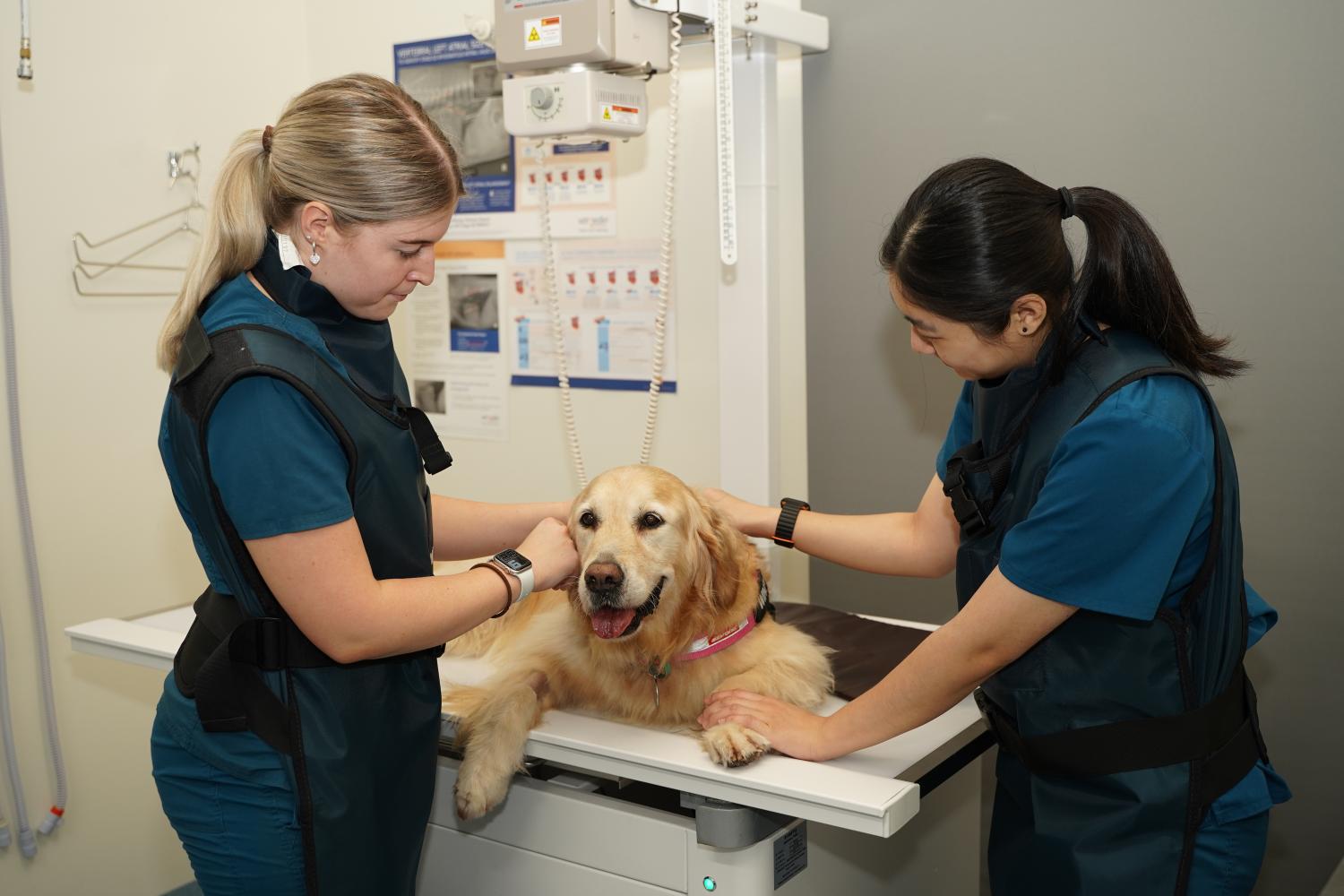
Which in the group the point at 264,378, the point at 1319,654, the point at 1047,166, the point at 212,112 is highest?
the point at 212,112

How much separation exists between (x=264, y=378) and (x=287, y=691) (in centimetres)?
39

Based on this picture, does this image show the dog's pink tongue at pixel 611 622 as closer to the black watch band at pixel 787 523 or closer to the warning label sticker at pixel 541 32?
the black watch band at pixel 787 523

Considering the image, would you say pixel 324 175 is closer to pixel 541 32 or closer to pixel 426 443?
pixel 426 443

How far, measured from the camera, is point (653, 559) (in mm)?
1736

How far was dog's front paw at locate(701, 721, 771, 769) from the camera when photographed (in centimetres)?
151

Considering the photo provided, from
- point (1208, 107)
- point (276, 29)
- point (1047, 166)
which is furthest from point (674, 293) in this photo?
point (276, 29)

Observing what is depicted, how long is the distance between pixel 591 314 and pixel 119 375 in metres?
1.20

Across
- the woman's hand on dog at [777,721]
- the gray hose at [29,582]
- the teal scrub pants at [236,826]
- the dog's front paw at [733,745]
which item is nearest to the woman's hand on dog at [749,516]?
the woman's hand on dog at [777,721]

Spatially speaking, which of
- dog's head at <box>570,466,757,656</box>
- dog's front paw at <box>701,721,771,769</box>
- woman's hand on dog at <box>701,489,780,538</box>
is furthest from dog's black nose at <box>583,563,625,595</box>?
woman's hand on dog at <box>701,489,780,538</box>

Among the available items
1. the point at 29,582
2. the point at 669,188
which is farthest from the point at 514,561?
the point at 29,582

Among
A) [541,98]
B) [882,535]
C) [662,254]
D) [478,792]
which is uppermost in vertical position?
[541,98]

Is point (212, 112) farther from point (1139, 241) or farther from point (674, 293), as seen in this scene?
point (1139, 241)

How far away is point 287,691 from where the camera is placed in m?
1.38

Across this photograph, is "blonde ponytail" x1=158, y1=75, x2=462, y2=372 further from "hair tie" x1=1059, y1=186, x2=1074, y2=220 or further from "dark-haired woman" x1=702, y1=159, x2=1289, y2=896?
"hair tie" x1=1059, y1=186, x2=1074, y2=220
